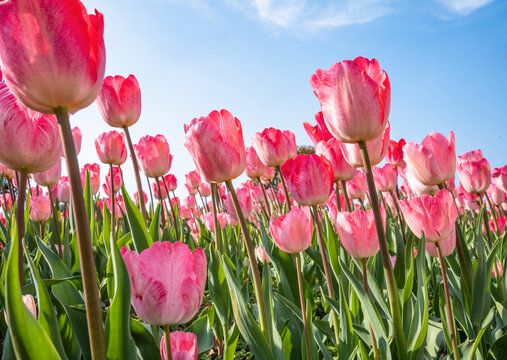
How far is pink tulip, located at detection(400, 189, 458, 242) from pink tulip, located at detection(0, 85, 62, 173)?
1070 millimetres

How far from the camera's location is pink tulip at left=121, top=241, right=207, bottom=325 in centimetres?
75

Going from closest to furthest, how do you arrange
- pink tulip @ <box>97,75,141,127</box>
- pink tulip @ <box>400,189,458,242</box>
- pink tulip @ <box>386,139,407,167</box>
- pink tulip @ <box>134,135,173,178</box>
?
pink tulip @ <box>400,189,458,242</box> → pink tulip @ <box>97,75,141,127</box> → pink tulip @ <box>386,139,407,167</box> → pink tulip @ <box>134,135,173,178</box>

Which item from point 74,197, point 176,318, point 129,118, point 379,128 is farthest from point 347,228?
point 129,118

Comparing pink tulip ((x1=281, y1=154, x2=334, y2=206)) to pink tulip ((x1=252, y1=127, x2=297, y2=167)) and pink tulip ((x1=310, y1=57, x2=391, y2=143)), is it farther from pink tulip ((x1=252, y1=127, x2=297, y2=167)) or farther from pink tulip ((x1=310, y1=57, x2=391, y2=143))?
pink tulip ((x1=252, y1=127, x2=297, y2=167))

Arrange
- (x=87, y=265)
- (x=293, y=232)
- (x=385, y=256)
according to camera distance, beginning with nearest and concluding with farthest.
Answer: (x=87, y=265) → (x=385, y=256) → (x=293, y=232)

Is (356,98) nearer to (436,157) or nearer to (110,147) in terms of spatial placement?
(436,157)

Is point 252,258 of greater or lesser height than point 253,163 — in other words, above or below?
below

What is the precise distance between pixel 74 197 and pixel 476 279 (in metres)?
1.29

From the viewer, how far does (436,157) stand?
A: 137 cm

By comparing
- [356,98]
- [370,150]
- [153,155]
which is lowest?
[370,150]

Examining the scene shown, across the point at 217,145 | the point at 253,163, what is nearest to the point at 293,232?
the point at 217,145

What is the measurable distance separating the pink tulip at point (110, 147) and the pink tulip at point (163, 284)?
1979 millimetres

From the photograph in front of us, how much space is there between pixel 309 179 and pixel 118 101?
3.67 ft

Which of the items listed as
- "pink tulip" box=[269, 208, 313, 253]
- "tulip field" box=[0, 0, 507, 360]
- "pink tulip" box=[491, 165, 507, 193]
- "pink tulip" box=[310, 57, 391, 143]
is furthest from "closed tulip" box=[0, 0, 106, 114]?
"pink tulip" box=[491, 165, 507, 193]
